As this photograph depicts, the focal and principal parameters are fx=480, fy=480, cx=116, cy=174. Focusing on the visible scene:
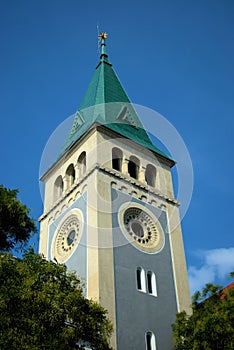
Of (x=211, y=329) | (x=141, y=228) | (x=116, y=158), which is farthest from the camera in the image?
(x=116, y=158)

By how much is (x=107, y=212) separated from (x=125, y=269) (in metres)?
3.40

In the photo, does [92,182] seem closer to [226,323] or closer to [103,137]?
[103,137]

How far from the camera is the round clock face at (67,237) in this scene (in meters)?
27.8

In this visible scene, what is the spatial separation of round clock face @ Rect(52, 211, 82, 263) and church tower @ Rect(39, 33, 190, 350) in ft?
0.20

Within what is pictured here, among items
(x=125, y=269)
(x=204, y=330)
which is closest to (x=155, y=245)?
(x=125, y=269)

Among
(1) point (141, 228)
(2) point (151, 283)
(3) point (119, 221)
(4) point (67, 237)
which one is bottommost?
(2) point (151, 283)

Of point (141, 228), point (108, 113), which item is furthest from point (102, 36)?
point (141, 228)

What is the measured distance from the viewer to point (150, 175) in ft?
109

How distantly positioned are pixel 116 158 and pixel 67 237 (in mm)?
6253

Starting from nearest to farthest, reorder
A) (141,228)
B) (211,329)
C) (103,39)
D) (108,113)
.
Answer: (211,329), (141,228), (108,113), (103,39)

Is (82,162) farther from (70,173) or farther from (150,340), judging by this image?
(150,340)

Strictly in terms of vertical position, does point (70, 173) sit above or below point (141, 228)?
above

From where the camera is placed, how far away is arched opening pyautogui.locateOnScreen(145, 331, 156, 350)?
23.5m

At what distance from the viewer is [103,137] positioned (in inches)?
1221
